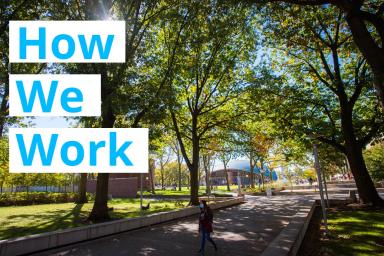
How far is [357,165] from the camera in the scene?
18688 mm

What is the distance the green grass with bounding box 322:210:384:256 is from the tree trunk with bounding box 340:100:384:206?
269 cm

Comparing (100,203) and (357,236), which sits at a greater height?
(100,203)

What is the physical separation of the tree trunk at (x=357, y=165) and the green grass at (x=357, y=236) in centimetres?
269

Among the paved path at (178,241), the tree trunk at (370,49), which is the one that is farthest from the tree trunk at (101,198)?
the tree trunk at (370,49)

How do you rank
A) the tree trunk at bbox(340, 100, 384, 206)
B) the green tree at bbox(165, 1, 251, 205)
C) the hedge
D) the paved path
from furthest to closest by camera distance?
the hedge → the green tree at bbox(165, 1, 251, 205) → the tree trunk at bbox(340, 100, 384, 206) → the paved path

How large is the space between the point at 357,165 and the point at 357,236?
30.1 ft

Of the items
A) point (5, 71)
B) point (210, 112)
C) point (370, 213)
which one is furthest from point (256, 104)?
point (5, 71)

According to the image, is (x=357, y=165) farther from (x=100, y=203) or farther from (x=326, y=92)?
(x=100, y=203)

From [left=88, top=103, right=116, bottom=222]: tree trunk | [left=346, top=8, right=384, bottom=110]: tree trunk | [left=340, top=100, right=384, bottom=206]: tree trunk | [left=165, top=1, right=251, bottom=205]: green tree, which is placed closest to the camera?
[left=346, top=8, right=384, bottom=110]: tree trunk

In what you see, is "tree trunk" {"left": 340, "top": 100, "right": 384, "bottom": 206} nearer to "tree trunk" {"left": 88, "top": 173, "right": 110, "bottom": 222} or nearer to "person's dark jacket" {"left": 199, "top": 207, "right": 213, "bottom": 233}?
"person's dark jacket" {"left": 199, "top": 207, "right": 213, "bottom": 233}

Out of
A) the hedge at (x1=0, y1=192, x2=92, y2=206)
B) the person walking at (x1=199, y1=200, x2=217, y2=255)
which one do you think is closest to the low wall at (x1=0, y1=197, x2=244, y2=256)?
the person walking at (x1=199, y1=200, x2=217, y2=255)

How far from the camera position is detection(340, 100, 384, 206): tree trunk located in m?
18.1

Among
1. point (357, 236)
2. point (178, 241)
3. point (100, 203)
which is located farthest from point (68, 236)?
point (357, 236)

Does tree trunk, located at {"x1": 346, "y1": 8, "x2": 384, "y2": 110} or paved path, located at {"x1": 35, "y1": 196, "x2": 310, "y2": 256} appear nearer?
tree trunk, located at {"x1": 346, "y1": 8, "x2": 384, "y2": 110}
